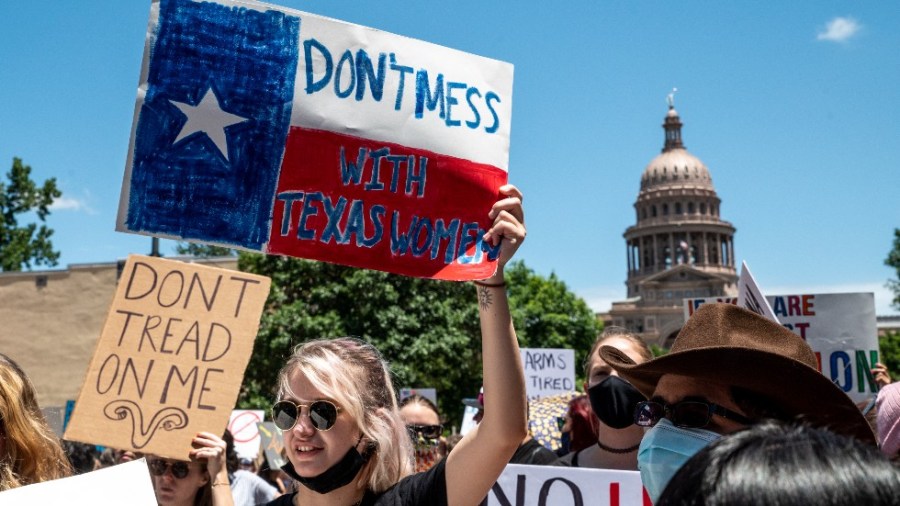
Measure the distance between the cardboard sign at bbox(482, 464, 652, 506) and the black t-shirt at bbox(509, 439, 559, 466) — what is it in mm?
360

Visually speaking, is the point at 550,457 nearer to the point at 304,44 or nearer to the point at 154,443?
the point at 154,443

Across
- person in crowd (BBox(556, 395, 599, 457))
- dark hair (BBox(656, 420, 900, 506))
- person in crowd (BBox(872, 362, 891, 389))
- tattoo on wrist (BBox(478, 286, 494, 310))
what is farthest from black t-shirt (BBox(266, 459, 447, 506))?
person in crowd (BBox(872, 362, 891, 389))

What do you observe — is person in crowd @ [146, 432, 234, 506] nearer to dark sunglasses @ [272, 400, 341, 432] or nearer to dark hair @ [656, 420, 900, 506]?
dark sunglasses @ [272, 400, 341, 432]

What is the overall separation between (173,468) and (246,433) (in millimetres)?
9321

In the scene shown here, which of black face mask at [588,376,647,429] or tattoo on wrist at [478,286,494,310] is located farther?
black face mask at [588,376,647,429]

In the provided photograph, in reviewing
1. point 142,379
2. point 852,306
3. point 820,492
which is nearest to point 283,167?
point 142,379

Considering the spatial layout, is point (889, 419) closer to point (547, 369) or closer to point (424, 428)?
point (424, 428)

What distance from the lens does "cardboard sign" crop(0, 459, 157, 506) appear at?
2.19 metres

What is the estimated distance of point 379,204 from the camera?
2953 mm

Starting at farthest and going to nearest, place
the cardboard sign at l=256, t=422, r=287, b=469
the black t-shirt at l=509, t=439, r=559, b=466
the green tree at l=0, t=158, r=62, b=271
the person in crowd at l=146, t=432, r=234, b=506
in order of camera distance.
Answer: the green tree at l=0, t=158, r=62, b=271, the cardboard sign at l=256, t=422, r=287, b=469, the black t-shirt at l=509, t=439, r=559, b=466, the person in crowd at l=146, t=432, r=234, b=506

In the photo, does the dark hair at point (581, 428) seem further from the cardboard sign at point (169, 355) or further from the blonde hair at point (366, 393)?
the cardboard sign at point (169, 355)

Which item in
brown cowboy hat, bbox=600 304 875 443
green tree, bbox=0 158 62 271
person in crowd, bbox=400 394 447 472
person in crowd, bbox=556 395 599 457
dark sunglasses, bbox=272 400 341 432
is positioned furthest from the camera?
green tree, bbox=0 158 62 271

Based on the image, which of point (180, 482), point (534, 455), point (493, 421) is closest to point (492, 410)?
point (493, 421)

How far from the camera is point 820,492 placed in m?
0.94
